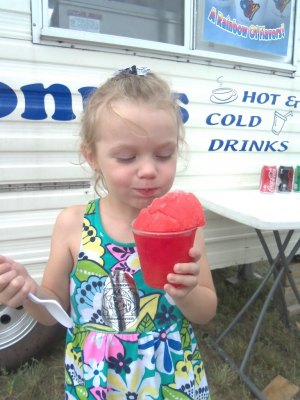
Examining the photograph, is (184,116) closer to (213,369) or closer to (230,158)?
(230,158)

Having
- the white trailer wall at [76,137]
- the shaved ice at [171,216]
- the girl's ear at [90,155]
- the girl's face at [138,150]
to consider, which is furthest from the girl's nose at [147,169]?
the white trailer wall at [76,137]

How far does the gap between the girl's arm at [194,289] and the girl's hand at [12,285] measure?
1.39 ft

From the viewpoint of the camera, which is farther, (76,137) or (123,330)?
(76,137)

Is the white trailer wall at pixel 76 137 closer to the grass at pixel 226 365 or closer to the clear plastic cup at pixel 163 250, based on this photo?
the grass at pixel 226 365

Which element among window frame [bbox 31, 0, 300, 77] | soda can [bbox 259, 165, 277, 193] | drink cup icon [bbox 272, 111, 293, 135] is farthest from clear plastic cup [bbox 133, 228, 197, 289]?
drink cup icon [bbox 272, 111, 293, 135]

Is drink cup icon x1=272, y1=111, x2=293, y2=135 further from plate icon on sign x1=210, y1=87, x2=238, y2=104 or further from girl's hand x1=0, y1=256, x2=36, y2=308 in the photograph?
girl's hand x1=0, y1=256, x2=36, y2=308

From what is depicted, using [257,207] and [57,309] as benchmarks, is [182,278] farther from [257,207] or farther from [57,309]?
[257,207]

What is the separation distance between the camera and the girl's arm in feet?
3.43

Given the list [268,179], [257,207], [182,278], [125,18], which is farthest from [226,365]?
[125,18]

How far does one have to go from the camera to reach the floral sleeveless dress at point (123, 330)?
1.37m

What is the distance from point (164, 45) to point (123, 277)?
187cm

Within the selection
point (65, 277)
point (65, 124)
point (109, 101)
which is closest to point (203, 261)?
point (65, 277)

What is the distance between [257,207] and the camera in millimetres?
2625

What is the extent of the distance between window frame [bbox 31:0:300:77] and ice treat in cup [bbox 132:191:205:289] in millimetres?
1671
